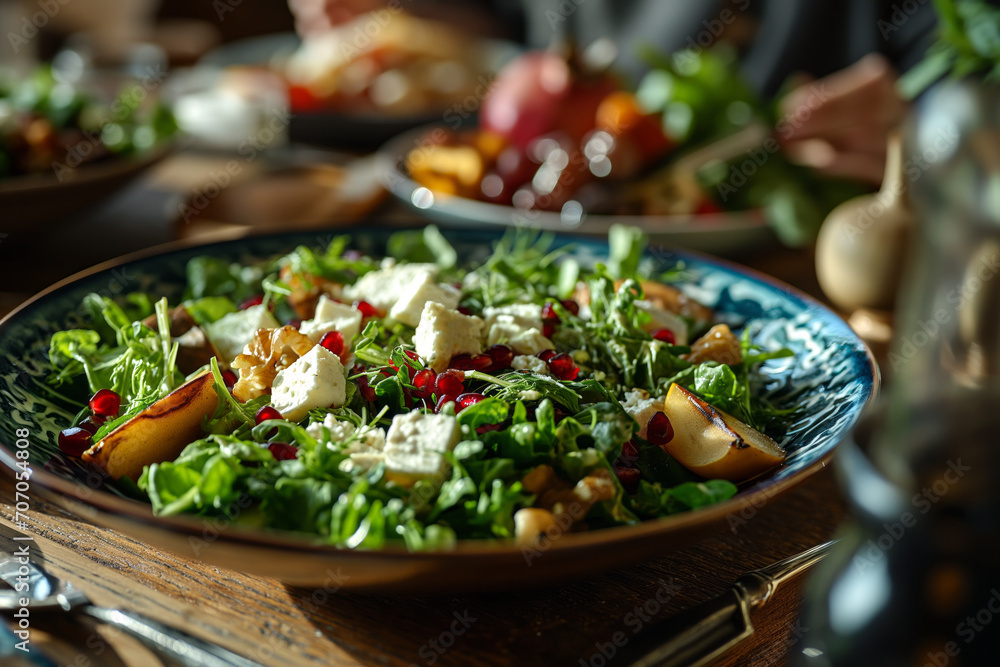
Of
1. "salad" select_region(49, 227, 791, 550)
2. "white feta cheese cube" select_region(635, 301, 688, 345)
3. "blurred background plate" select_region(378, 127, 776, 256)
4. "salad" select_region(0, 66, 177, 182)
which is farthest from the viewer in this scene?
"salad" select_region(0, 66, 177, 182)

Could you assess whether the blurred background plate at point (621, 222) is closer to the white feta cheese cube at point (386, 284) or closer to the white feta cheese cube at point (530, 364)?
the white feta cheese cube at point (386, 284)

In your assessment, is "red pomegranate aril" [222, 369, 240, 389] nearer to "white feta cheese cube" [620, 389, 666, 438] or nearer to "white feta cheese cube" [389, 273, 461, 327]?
"white feta cheese cube" [389, 273, 461, 327]

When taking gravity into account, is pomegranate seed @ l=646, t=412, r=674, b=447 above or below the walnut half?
below

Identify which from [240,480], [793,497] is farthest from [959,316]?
[240,480]

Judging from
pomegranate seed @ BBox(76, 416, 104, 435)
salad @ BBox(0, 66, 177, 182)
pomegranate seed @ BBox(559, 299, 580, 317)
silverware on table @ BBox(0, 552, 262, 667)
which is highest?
salad @ BBox(0, 66, 177, 182)

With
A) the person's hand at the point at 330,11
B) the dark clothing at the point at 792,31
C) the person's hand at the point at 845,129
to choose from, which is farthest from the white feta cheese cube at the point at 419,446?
the person's hand at the point at 330,11

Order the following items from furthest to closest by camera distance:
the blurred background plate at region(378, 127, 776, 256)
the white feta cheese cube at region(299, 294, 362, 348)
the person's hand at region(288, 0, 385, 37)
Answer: the person's hand at region(288, 0, 385, 37) < the blurred background plate at region(378, 127, 776, 256) < the white feta cheese cube at region(299, 294, 362, 348)

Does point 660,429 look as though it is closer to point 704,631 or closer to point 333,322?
point 704,631

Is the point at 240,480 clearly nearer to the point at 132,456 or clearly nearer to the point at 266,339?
the point at 132,456

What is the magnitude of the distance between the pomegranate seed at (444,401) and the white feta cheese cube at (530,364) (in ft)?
0.37

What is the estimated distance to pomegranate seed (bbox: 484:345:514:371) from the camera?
42.8 inches

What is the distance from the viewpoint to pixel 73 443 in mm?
981

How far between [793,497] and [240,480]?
31.0 inches

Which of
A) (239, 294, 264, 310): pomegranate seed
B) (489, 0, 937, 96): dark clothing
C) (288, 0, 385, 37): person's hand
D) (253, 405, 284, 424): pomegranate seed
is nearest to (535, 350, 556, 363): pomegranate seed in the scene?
(253, 405, 284, 424): pomegranate seed
